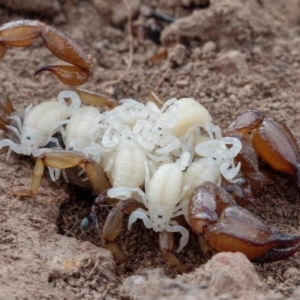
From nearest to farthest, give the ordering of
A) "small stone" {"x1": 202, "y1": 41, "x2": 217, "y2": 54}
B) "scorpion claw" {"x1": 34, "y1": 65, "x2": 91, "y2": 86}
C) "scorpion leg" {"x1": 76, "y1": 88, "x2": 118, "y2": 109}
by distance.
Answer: "scorpion claw" {"x1": 34, "y1": 65, "x2": 91, "y2": 86}, "scorpion leg" {"x1": 76, "y1": 88, "x2": 118, "y2": 109}, "small stone" {"x1": 202, "y1": 41, "x2": 217, "y2": 54}

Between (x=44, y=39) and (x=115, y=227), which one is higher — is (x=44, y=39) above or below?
above

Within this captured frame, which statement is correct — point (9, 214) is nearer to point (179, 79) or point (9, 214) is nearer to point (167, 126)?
point (167, 126)

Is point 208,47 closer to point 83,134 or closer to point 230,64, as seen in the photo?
point 230,64

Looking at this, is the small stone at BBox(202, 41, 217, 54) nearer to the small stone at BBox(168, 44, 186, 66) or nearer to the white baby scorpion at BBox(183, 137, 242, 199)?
the small stone at BBox(168, 44, 186, 66)

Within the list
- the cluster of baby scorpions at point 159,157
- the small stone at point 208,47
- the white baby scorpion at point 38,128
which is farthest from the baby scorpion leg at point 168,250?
the small stone at point 208,47

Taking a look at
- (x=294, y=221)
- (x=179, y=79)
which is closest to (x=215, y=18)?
(x=179, y=79)

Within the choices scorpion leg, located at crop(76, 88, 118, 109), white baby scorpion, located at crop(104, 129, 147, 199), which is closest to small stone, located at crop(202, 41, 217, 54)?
scorpion leg, located at crop(76, 88, 118, 109)

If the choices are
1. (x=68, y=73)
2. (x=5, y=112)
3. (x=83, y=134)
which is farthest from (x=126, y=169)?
(x=5, y=112)
